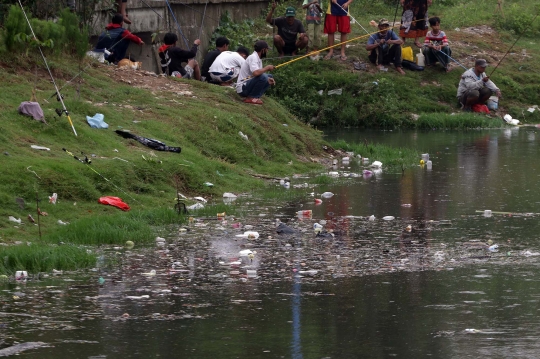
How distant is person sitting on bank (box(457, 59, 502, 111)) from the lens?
2080 cm

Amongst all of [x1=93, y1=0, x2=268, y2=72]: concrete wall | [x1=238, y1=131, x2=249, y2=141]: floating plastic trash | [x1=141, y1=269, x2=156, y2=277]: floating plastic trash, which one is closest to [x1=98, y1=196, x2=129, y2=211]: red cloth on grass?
[x1=141, y1=269, x2=156, y2=277]: floating plastic trash

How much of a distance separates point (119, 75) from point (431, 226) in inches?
265

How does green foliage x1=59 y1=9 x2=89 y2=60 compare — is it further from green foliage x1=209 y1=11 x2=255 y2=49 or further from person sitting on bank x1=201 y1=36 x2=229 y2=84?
green foliage x1=209 y1=11 x2=255 y2=49

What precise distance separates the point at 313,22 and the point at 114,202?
11.9m

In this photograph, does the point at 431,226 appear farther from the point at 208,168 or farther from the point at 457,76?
the point at 457,76

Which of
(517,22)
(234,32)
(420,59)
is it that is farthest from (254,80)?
(517,22)

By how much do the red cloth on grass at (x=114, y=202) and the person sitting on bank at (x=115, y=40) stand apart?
6805mm

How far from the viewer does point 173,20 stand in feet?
69.6

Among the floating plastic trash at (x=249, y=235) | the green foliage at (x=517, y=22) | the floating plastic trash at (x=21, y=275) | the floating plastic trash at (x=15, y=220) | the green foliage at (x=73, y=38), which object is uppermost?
the green foliage at (x=73, y=38)

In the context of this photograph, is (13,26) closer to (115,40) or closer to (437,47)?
(115,40)

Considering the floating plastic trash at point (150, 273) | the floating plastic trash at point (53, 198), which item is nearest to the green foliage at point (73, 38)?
the floating plastic trash at point (53, 198)

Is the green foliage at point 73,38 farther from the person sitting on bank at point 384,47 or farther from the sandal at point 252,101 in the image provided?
the person sitting on bank at point 384,47

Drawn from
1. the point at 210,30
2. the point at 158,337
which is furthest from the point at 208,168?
the point at 210,30

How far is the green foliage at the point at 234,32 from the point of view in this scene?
22609 mm
